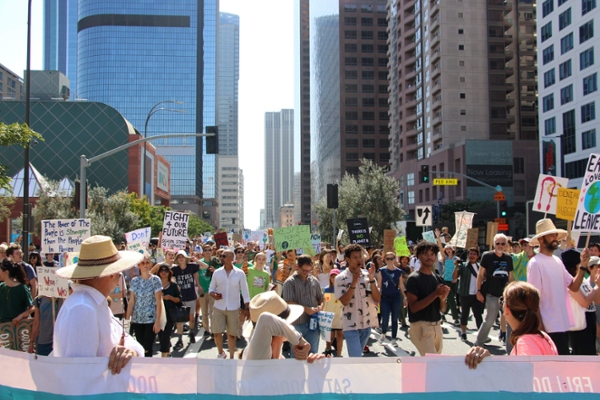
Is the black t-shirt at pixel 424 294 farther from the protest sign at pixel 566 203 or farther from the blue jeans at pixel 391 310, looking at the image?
the protest sign at pixel 566 203

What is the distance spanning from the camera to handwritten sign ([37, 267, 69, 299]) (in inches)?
309

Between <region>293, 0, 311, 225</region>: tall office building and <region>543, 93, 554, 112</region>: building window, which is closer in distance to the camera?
<region>543, 93, 554, 112</region>: building window

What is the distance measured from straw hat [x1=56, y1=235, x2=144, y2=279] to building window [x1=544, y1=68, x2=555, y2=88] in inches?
2397

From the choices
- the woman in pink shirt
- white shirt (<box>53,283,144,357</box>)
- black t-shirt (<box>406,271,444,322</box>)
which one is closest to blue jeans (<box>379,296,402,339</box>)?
black t-shirt (<box>406,271,444,322</box>)

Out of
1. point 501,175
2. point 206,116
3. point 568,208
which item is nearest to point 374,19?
point 501,175

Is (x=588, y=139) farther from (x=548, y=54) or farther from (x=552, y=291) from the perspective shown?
(x=552, y=291)

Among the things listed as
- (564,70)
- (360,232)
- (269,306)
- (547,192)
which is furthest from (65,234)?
(564,70)

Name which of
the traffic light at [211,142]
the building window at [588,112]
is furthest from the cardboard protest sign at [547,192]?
the building window at [588,112]

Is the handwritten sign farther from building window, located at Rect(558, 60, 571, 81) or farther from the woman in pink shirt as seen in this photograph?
building window, located at Rect(558, 60, 571, 81)

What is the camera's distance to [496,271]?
9398 millimetres

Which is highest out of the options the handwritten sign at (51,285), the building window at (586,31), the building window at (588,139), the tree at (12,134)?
the building window at (586,31)

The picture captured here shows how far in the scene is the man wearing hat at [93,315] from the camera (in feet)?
10.2

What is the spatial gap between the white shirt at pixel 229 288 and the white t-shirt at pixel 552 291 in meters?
4.97

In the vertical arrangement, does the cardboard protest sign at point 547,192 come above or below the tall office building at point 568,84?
below
